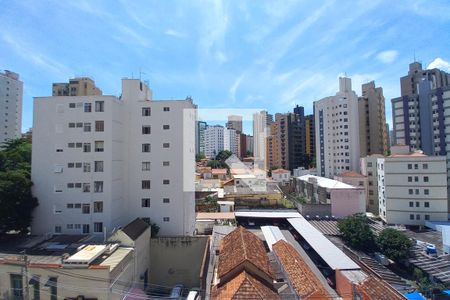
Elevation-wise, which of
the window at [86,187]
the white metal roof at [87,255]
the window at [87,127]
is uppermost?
the window at [87,127]

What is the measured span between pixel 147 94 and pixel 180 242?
10.1m

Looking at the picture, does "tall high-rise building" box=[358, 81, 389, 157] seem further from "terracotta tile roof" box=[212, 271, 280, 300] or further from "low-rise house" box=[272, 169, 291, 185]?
"terracotta tile roof" box=[212, 271, 280, 300]

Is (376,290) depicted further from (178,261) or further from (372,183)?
(372,183)

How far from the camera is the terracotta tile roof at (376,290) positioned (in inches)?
416

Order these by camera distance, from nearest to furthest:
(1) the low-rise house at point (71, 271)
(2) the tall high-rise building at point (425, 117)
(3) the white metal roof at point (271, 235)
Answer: (1) the low-rise house at point (71, 271), (3) the white metal roof at point (271, 235), (2) the tall high-rise building at point (425, 117)

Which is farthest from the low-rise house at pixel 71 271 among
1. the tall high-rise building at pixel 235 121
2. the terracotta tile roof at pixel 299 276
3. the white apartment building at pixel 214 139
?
the white apartment building at pixel 214 139

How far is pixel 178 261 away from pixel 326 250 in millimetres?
8799

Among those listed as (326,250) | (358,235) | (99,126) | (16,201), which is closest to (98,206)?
(16,201)

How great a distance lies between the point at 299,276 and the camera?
11.8 metres

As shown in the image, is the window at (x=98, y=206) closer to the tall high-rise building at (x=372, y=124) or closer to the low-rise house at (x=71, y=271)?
the low-rise house at (x=71, y=271)

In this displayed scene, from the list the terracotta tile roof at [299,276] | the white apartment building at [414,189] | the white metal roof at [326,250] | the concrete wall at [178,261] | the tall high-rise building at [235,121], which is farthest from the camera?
the white apartment building at [414,189]

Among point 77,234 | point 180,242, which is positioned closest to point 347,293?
point 180,242

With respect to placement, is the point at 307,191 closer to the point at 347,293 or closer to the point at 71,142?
the point at 347,293

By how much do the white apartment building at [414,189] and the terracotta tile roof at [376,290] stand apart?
49.1 feet
